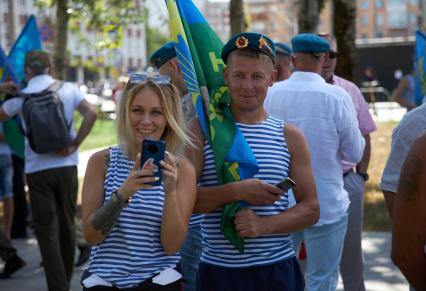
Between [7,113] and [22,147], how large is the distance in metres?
1.70

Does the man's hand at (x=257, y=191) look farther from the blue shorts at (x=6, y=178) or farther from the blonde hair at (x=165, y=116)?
the blue shorts at (x=6, y=178)

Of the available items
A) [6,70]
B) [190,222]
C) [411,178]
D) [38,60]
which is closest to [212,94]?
[190,222]

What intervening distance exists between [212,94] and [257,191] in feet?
1.69

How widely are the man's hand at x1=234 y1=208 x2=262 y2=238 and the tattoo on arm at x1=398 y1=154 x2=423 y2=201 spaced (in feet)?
3.69

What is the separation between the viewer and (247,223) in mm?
3414

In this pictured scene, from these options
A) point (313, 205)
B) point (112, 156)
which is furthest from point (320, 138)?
point (112, 156)

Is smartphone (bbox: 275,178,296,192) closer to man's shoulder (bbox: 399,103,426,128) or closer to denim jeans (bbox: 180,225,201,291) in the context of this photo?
man's shoulder (bbox: 399,103,426,128)

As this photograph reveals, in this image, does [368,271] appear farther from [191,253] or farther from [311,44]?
[191,253]

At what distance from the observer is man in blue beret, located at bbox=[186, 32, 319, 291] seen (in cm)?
349

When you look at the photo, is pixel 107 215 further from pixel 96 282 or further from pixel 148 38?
pixel 148 38

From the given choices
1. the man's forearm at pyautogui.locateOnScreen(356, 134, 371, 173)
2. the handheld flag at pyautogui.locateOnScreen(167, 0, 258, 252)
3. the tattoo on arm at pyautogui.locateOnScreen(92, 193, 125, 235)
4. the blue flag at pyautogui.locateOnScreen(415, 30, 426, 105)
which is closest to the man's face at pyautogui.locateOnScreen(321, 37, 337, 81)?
the man's forearm at pyautogui.locateOnScreen(356, 134, 371, 173)

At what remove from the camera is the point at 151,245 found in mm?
3314

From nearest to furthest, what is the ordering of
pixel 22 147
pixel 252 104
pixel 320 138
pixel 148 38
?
pixel 252 104 → pixel 320 138 → pixel 22 147 → pixel 148 38

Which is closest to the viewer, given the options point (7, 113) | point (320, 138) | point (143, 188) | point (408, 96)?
point (143, 188)
